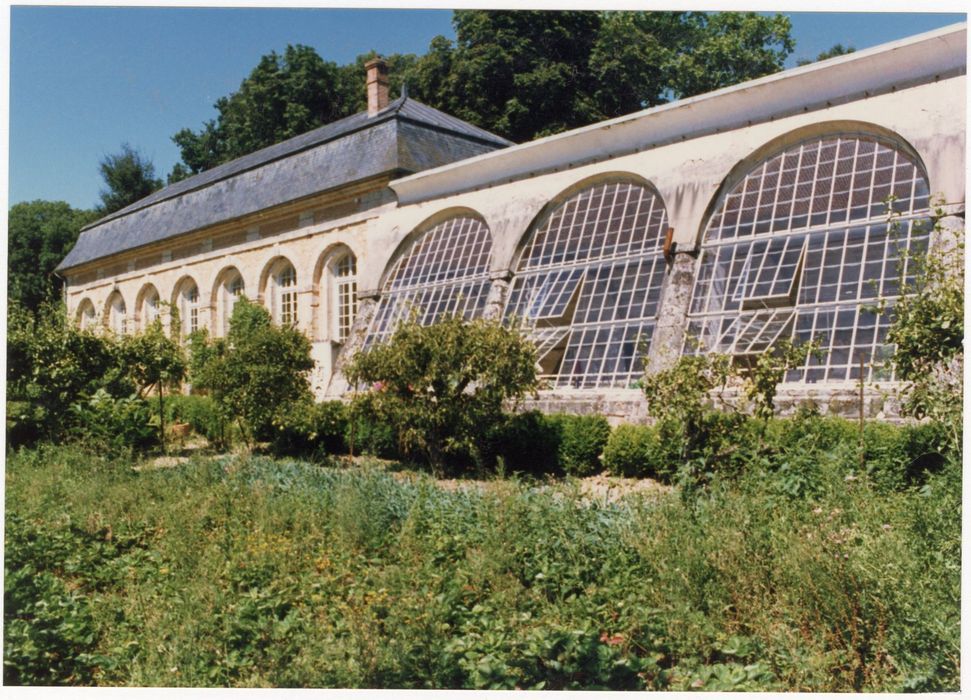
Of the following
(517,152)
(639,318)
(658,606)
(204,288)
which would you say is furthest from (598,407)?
(204,288)

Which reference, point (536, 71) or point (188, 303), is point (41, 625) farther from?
point (536, 71)

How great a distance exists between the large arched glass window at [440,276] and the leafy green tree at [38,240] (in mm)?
21611

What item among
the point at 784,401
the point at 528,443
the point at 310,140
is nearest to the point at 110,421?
the point at 528,443

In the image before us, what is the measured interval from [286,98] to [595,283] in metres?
19.0

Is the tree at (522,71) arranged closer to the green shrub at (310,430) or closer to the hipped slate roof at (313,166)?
the hipped slate roof at (313,166)

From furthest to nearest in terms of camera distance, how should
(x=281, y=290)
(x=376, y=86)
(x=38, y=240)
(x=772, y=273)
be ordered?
1. (x=38, y=240)
2. (x=281, y=290)
3. (x=376, y=86)
4. (x=772, y=273)

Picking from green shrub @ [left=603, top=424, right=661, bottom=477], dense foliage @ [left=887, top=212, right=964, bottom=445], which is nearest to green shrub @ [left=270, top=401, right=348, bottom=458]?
green shrub @ [left=603, top=424, right=661, bottom=477]

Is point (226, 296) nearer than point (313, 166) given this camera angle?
No

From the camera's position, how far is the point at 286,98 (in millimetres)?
28922

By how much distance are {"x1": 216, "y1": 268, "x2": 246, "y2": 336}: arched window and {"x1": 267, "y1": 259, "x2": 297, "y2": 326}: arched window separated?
1994 mm

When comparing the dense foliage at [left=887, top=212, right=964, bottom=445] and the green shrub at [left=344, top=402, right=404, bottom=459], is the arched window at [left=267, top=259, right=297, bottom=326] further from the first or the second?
the dense foliage at [left=887, top=212, right=964, bottom=445]


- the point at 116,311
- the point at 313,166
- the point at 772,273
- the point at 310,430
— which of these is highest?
the point at 313,166

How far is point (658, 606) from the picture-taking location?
4.95 meters

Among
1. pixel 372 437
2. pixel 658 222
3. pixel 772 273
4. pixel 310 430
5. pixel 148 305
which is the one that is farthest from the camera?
pixel 148 305
